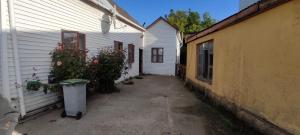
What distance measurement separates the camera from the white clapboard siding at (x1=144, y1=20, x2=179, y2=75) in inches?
654

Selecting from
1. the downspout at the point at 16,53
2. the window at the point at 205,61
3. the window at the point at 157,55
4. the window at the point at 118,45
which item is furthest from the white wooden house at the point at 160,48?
the downspout at the point at 16,53

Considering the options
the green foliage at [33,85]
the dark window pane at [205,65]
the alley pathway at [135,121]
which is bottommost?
the alley pathway at [135,121]

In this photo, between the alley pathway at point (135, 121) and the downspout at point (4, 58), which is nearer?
the alley pathway at point (135, 121)

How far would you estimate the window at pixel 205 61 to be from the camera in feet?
25.5

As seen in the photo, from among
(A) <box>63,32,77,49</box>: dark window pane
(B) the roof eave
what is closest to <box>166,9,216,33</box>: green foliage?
(A) <box>63,32,77,49</box>: dark window pane

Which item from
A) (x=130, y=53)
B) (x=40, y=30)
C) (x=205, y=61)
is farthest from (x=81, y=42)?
(x=130, y=53)

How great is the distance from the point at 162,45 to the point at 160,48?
300mm

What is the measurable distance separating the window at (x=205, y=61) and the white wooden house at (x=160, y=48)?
7158mm

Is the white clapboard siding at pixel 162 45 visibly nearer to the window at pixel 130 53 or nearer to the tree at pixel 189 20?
the window at pixel 130 53

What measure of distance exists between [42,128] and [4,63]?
1.66 m

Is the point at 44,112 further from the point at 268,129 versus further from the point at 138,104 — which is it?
the point at 268,129

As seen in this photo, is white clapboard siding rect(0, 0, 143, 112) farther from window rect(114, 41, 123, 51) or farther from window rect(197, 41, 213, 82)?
window rect(197, 41, 213, 82)

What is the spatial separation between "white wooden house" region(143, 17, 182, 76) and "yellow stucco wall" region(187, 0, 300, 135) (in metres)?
10.7

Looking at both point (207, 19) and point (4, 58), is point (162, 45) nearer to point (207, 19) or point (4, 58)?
point (4, 58)
